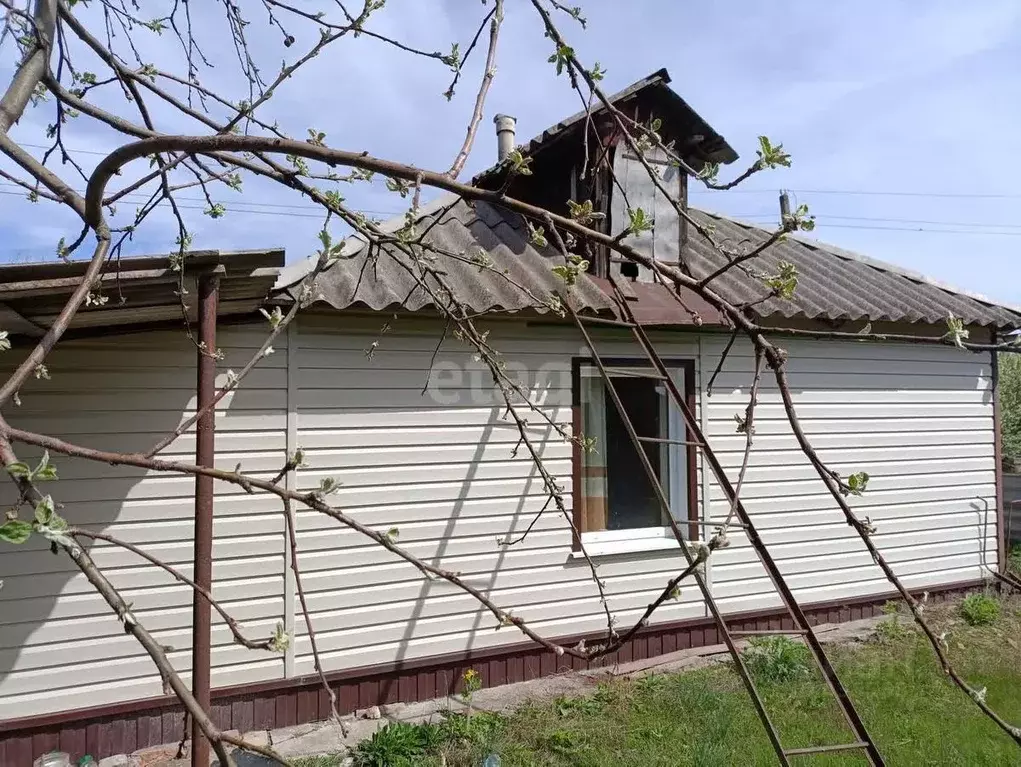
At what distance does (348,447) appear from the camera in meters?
4.60

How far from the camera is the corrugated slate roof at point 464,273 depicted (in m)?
4.31

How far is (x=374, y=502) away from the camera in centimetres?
464

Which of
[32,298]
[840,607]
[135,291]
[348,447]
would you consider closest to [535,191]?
[348,447]

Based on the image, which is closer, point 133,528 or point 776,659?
point 133,528

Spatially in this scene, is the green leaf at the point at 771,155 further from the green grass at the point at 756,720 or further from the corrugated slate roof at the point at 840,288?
the corrugated slate roof at the point at 840,288

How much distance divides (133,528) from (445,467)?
1.99 meters

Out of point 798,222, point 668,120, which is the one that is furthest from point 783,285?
point 668,120

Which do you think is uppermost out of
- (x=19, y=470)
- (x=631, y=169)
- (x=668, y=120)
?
(x=668, y=120)

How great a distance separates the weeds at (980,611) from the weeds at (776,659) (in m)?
2.02

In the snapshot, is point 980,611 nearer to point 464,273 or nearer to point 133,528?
point 464,273

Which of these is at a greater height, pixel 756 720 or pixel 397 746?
pixel 397 746

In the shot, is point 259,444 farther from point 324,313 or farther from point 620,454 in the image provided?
point 620,454

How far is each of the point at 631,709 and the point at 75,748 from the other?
3.36 metres

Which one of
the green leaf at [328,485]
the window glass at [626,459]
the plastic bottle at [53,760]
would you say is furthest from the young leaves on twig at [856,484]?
the plastic bottle at [53,760]
